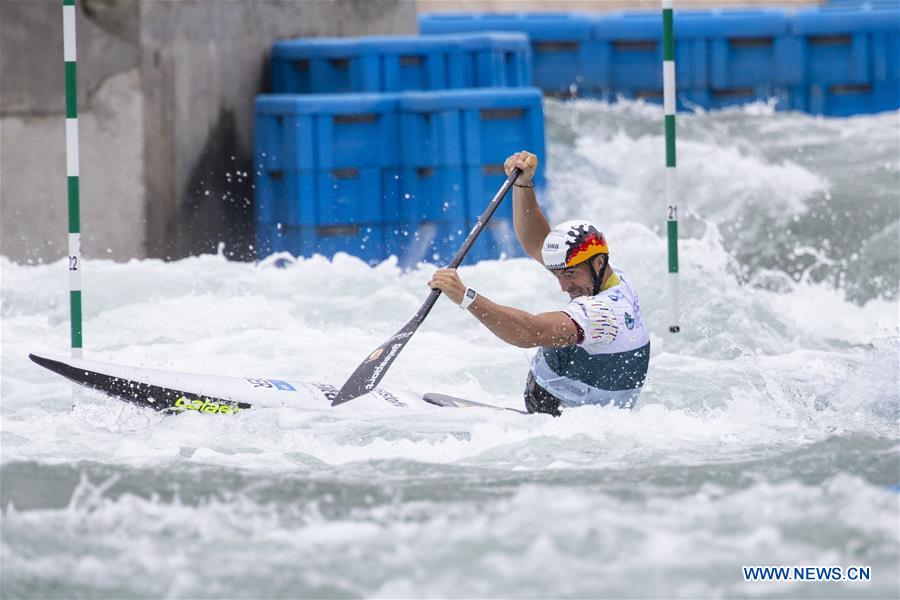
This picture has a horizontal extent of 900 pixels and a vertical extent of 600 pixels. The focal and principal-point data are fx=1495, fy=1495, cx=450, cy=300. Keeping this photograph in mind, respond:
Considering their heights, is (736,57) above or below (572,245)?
above

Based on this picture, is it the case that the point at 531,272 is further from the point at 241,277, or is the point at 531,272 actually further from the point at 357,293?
the point at 241,277

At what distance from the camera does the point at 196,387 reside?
18.4ft

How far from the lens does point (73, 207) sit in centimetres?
600

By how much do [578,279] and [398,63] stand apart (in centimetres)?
521

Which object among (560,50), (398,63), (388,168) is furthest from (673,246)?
(560,50)

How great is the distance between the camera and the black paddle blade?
564 centimetres

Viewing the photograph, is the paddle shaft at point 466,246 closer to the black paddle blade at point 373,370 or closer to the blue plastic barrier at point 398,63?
the black paddle blade at point 373,370

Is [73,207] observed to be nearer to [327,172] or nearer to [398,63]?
[327,172]

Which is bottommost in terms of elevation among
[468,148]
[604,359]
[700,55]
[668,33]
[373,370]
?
[373,370]

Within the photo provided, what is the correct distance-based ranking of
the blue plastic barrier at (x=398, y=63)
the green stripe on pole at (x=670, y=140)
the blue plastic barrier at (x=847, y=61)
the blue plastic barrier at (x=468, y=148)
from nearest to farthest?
the green stripe on pole at (x=670, y=140), the blue plastic barrier at (x=468, y=148), the blue plastic barrier at (x=398, y=63), the blue plastic barrier at (x=847, y=61)

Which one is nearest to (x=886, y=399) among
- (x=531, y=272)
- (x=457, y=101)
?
(x=531, y=272)

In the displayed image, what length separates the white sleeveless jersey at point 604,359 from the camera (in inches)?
203

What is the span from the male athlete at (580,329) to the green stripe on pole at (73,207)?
162 cm

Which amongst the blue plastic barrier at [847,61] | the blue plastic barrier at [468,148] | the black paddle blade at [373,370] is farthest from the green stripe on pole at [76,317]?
the blue plastic barrier at [847,61]
